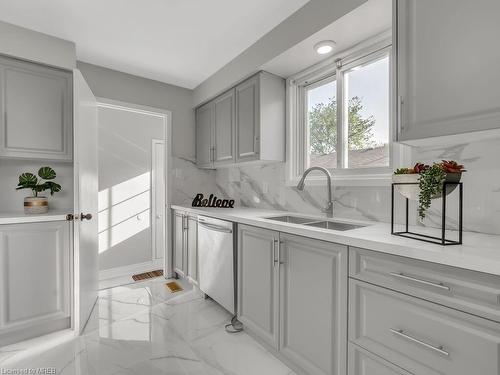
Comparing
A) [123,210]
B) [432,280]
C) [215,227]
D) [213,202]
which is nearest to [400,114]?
[432,280]

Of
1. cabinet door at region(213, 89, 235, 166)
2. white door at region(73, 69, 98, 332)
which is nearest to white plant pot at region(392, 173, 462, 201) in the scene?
cabinet door at region(213, 89, 235, 166)

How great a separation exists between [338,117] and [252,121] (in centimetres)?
76

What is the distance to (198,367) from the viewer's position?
1.64m

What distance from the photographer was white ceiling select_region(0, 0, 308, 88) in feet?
6.05

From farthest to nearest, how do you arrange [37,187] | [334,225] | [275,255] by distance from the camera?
[37,187]
[334,225]
[275,255]

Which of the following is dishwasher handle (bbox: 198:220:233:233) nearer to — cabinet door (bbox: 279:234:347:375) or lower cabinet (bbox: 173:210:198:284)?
lower cabinet (bbox: 173:210:198:284)

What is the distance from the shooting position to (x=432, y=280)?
0.99 meters

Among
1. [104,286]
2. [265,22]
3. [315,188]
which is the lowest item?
[104,286]

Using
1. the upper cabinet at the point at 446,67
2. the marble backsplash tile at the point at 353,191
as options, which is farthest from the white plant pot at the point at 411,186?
the marble backsplash tile at the point at 353,191

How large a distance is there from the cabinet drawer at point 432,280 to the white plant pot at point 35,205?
7.94 feet

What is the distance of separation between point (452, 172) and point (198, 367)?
70.4 inches

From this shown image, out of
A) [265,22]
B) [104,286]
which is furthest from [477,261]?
[104,286]

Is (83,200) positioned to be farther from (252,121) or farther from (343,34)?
(343,34)

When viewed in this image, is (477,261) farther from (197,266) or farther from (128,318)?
(128,318)
